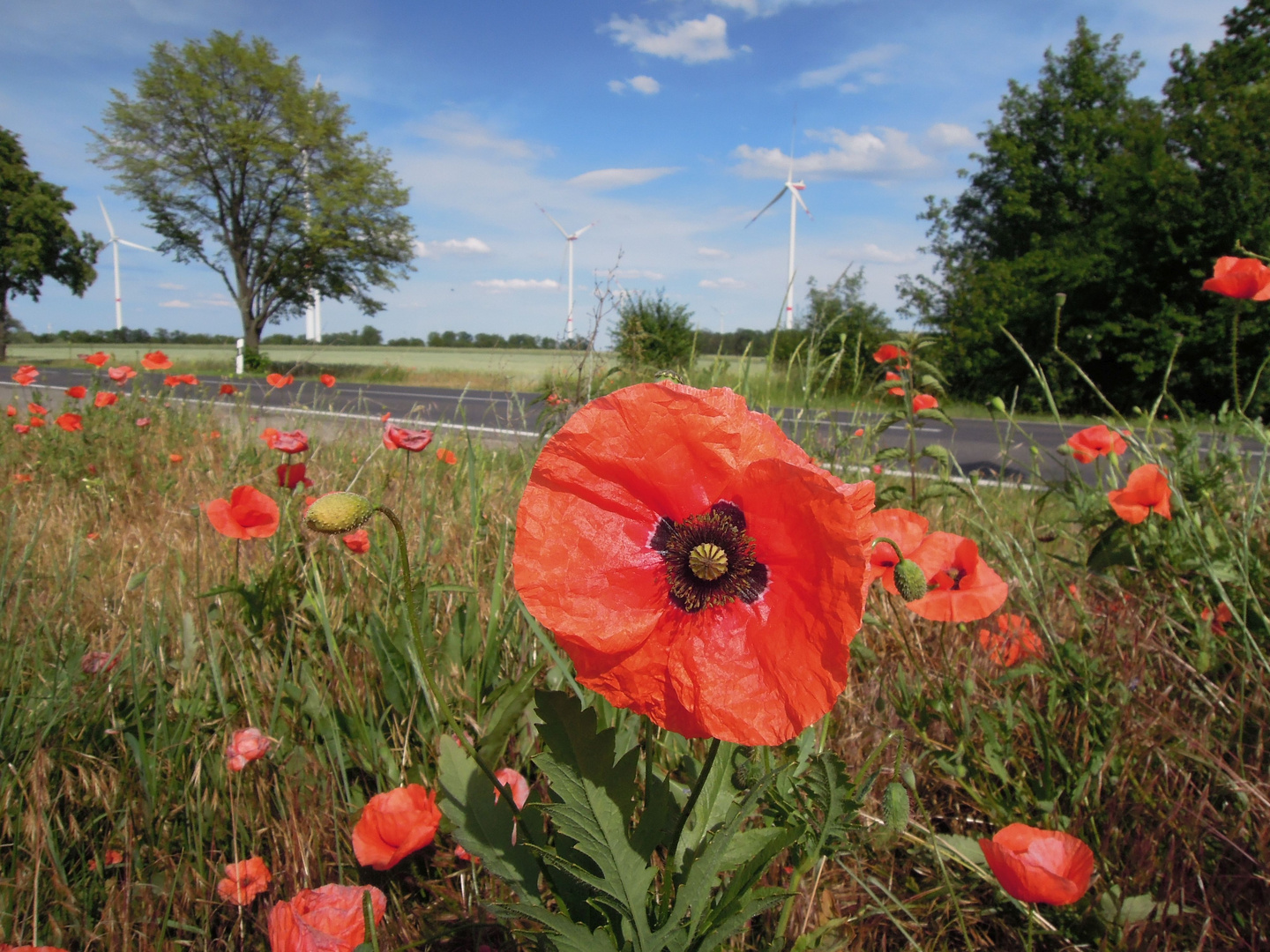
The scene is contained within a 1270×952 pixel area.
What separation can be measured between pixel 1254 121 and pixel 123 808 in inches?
747

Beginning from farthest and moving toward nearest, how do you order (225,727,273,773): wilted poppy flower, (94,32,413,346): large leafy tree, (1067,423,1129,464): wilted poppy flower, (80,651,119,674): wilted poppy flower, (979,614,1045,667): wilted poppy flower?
(94,32,413,346): large leafy tree
(1067,423,1129,464): wilted poppy flower
(979,614,1045,667): wilted poppy flower
(80,651,119,674): wilted poppy flower
(225,727,273,773): wilted poppy flower

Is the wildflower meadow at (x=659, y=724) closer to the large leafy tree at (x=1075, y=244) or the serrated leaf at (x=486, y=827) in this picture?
the serrated leaf at (x=486, y=827)

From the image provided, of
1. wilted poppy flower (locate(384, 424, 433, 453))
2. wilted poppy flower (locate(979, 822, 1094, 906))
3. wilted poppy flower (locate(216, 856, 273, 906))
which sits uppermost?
wilted poppy flower (locate(384, 424, 433, 453))

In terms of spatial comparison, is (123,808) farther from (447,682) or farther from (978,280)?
(978,280)

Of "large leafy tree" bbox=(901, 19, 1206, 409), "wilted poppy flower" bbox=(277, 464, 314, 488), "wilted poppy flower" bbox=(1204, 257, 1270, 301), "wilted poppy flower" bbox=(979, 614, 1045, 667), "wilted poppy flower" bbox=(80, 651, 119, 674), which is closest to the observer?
"wilted poppy flower" bbox=(80, 651, 119, 674)

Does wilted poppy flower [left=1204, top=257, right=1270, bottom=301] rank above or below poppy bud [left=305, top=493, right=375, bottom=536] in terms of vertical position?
above

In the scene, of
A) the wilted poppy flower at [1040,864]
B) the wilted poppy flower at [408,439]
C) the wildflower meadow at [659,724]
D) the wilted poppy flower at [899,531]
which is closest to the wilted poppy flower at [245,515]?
A: the wildflower meadow at [659,724]

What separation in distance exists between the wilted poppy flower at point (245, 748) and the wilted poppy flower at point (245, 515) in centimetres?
46

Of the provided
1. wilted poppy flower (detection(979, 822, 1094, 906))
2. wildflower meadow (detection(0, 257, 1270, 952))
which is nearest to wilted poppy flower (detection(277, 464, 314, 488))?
wildflower meadow (detection(0, 257, 1270, 952))

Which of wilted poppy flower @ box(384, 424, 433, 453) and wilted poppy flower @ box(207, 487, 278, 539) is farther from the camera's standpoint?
wilted poppy flower @ box(384, 424, 433, 453)

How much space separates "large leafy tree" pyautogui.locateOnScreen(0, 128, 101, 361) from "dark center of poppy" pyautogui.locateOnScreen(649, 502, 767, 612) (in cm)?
3376

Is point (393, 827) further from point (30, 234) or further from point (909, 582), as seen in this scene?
point (30, 234)

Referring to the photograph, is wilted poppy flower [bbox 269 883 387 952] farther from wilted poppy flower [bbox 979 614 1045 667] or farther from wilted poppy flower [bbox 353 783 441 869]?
wilted poppy flower [bbox 979 614 1045 667]

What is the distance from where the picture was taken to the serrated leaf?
85cm
